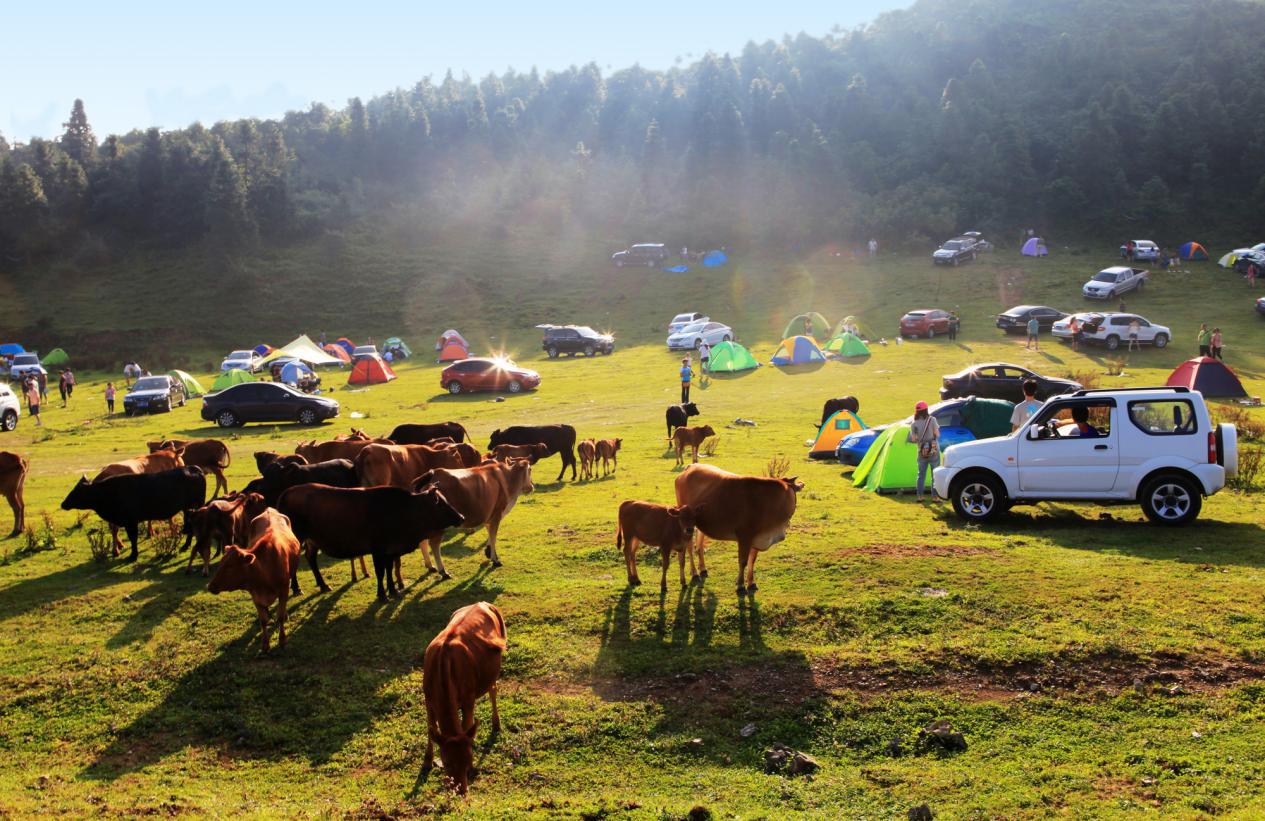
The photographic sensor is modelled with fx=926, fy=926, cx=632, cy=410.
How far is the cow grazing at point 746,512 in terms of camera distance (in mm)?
11438

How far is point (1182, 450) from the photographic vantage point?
13805 millimetres

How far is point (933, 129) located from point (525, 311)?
55916 mm

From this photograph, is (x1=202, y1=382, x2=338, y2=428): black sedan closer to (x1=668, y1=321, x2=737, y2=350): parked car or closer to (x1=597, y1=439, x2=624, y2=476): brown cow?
(x1=597, y1=439, x2=624, y2=476): brown cow

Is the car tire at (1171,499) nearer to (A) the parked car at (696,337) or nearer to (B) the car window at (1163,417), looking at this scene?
(B) the car window at (1163,417)

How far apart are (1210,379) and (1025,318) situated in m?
18.1

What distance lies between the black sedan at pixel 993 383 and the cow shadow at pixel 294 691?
23.0 m

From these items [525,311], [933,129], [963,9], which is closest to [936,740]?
[525,311]

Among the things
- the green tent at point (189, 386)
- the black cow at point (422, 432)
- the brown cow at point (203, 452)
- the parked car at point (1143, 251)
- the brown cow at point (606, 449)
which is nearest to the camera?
the brown cow at point (203, 452)

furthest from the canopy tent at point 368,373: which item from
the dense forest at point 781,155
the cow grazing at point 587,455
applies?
the dense forest at point 781,155

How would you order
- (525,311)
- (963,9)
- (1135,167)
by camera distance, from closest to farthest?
(525,311) < (1135,167) < (963,9)

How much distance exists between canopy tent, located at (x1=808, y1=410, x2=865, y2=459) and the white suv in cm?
746

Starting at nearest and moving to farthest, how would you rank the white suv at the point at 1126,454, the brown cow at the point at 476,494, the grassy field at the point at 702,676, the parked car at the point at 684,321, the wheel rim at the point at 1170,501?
the grassy field at the point at 702,676, the brown cow at the point at 476,494, the white suv at the point at 1126,454, the wheel rim at the point at 1170,501, the parked car at the point at 684,321

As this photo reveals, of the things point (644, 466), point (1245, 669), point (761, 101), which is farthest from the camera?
point (761, 101)

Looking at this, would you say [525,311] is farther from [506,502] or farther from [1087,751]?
[1087,751]
